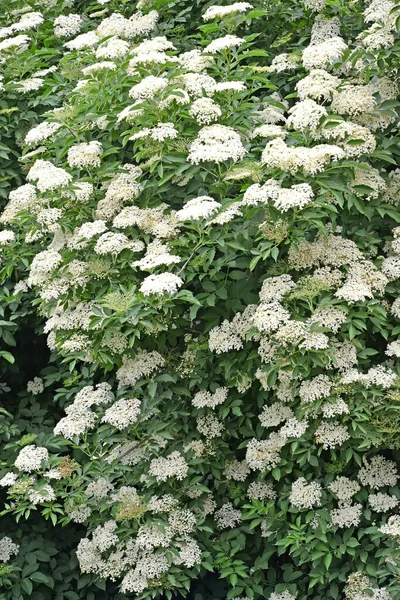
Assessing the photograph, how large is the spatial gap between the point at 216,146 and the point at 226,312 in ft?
2.79

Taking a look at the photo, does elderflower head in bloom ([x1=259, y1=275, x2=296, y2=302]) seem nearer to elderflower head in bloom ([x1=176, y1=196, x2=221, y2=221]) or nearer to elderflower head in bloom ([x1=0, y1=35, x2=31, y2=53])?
elderflower head in bloom ([x1=176, y1=196, x2=221, y2=221])

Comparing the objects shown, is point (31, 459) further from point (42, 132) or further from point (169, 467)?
point (42, 132)

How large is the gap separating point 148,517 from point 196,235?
1418mm

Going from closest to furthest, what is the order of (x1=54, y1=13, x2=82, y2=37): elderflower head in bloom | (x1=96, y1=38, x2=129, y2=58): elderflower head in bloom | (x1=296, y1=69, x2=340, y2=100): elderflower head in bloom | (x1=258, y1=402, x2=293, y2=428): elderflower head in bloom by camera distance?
(x1=296, y1=69, x2=340, y2=100): elderflower head in bloom < (x1=258, y1=402, x2=293, y2=428): elderflower head in bloom < (x1=96, y1=38, x2=129, y2=58): elderflower head in bloom < (x1=54, y1=13, x2=82, y2=37): elderflower head in bloom

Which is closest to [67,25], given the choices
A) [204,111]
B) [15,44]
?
[15,44]

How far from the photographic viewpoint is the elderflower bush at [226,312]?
449cm

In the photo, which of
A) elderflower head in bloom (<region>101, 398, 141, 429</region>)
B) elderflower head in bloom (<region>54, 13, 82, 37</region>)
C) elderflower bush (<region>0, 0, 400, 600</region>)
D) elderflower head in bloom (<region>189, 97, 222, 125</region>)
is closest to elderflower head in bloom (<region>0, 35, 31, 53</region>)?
elderflower head in bloom (<region>54, 13, 82, 37</region>)

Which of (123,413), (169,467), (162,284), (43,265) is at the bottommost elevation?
(169,467)

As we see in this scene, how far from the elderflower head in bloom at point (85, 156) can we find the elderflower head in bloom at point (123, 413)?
1207 millimetres

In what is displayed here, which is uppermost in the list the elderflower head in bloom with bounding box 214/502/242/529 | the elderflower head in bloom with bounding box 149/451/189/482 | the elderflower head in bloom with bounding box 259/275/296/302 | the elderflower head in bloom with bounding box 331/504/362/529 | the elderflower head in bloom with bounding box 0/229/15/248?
the elderflower head in bloom with bounding box 259/275/296/302

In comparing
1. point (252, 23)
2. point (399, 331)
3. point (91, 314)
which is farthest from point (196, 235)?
point (252, 23)

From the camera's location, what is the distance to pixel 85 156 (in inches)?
199

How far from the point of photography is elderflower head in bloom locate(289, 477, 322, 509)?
4695 mm

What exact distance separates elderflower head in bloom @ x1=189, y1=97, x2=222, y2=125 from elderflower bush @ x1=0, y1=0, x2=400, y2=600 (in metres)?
0.01
